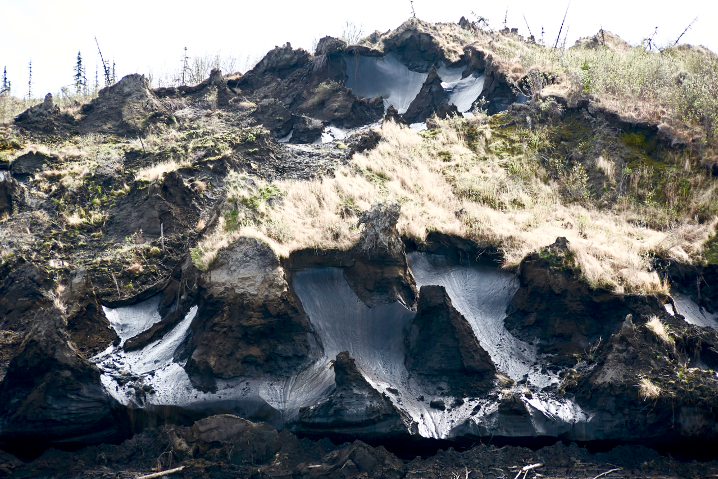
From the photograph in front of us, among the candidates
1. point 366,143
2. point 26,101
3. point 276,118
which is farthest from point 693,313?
point 26,101

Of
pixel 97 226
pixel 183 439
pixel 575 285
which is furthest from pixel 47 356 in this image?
pixel 575 285

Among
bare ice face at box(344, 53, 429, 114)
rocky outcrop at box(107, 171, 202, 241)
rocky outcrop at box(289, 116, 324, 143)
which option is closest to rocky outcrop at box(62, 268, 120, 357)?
rocky outcrop at box(107, 171, 202, 241)

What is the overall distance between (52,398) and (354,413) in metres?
4.45

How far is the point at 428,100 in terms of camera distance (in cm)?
2086

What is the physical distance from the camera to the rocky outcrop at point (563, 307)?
9398mm

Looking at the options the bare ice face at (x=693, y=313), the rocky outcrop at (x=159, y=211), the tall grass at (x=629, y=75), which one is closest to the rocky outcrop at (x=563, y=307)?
the bare ice face at (x=693, y=313)

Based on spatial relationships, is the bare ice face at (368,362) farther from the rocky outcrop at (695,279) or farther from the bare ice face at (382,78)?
the bare ice face at (382,78)

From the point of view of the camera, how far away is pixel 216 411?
8.75 metres

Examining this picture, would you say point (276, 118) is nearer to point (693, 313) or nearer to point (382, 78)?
point (382, 78)

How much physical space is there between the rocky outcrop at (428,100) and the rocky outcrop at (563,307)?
11.6 metres

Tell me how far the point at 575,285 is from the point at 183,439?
6.76 metres

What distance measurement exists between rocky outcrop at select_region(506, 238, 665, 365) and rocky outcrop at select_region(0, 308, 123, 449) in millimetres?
6839

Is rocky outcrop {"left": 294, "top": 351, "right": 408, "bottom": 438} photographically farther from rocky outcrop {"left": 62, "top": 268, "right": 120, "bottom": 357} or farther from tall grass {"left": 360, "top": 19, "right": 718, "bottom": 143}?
tall grass {"left": 360, "top": 19, "right": 718, "bottom": 143}

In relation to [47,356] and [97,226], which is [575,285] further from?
[97,226]
